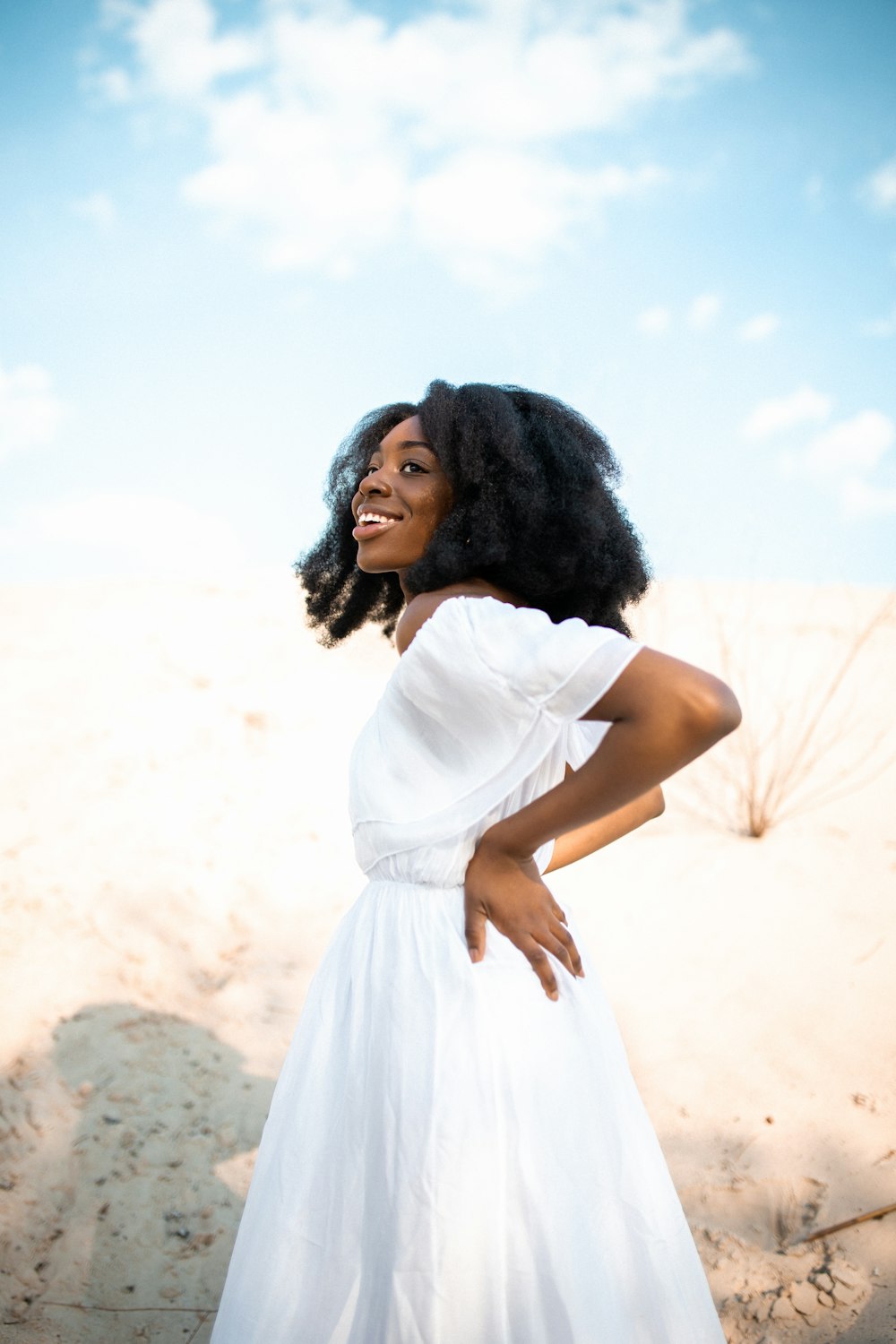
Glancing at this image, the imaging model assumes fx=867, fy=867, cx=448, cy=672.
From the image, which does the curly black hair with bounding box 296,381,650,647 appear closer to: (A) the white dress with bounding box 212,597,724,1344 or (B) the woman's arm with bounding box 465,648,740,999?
(A) the white dress with bounding box 212,597,724,1344

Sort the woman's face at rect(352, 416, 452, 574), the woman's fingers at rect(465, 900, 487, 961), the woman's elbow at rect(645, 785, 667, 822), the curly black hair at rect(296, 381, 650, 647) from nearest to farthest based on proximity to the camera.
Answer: the woman's fingers at rect(465, 900, 487, 961)
the curly black hair at rect(296, 381, 650, 647)
the woman's face at rect(352, 416, 452, 574)
the woman's elbow at rect(645, 785, 667, 822)

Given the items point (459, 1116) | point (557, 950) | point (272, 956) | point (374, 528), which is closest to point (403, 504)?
point (374, 528)

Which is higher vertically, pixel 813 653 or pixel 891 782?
pixel 813 653

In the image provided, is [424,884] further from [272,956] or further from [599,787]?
[272,956]

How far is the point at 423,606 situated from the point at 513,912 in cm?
50

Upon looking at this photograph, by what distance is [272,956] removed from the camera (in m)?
4.63

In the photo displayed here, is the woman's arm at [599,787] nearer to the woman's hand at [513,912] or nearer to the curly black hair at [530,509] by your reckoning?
the woman's hand at [513,912]

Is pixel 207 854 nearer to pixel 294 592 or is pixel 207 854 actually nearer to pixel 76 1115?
pixel 76 1115

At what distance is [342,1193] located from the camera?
126cm

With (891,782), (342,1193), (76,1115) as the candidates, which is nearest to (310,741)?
(76,1115)

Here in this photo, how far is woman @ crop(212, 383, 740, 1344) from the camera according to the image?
1.15 m

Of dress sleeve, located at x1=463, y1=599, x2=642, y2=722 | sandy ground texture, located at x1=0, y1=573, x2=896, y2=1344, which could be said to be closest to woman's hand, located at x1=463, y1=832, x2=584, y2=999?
dress sleeve, located at x1=463, y1=599, x2=642, y2=722

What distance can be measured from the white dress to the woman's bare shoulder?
0.09m

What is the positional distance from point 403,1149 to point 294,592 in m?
8.69
